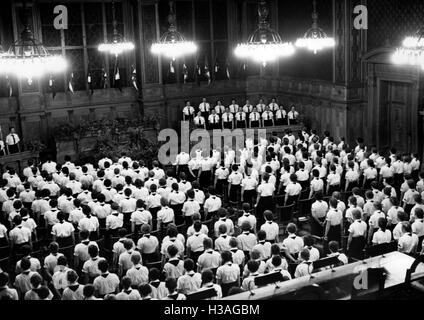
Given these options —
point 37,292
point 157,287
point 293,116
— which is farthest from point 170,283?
point 293,116

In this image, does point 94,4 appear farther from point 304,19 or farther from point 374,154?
point 374,154

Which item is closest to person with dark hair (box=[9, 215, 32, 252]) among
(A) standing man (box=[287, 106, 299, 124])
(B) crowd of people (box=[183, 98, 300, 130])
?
(B) crowd of people (box=[183, 98, 300, 130])

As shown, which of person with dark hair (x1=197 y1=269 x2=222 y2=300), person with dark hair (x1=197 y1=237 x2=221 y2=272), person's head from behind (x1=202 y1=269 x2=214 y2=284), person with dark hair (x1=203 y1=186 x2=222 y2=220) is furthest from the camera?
person with dark hair (x1=203 y1=186 x2=222 y2=220)

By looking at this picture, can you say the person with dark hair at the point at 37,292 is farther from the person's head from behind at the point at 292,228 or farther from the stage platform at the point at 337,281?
the person's head from behind at the point at 292,228

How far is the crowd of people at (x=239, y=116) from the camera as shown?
67.5 ft

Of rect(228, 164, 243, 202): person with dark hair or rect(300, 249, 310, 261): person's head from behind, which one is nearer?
rect(300, 249, 310, 261): person's head from behind

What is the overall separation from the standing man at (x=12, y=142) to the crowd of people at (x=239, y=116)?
6190 millimetres

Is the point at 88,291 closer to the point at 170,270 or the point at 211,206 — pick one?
the point at 170,270

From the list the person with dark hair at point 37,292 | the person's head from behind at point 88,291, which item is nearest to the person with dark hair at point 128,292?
the person's head from behind at point 88,291

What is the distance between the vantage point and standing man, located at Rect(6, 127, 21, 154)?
17.9 metres

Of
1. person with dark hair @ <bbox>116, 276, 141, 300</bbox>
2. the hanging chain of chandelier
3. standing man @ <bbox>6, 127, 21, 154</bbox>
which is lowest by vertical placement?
person with dark hair @ <bbox>116, 276, 141, 300</bbox>

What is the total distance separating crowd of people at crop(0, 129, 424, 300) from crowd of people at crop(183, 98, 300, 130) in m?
3.03

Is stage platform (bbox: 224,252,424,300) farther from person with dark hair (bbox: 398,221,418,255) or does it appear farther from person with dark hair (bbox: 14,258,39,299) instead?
person with dark hair (bbox: 14,258,39,299)
